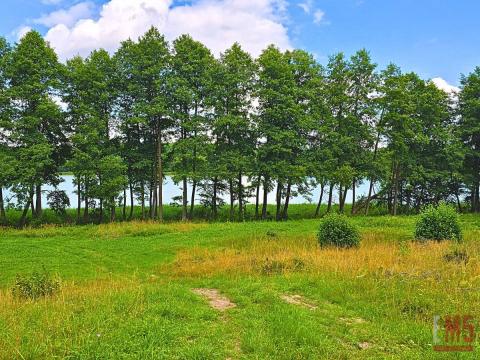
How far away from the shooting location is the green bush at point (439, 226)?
59.2ft

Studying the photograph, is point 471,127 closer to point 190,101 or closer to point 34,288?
point 190,101

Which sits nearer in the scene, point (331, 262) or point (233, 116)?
point (331, 262)

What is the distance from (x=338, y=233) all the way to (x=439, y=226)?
482 centimetres

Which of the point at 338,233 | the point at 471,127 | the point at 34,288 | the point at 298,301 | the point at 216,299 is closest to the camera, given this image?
the point at 298,301

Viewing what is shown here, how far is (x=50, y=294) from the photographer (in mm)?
9961

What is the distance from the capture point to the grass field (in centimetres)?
631

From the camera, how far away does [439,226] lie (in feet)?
59.4

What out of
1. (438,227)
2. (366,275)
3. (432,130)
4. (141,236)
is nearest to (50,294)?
(366,275)

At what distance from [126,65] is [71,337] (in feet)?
92.5

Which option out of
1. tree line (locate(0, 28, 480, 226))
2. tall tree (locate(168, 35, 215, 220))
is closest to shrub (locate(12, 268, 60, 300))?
tree line (locate(0, 28, 480, 226))

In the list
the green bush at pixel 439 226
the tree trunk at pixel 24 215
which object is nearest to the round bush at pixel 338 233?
the green bush at pixel 439 226

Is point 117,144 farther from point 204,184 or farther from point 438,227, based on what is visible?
point 438,227
